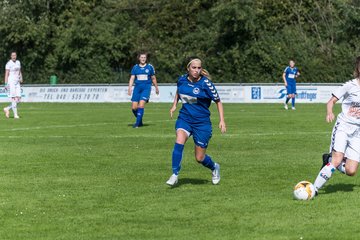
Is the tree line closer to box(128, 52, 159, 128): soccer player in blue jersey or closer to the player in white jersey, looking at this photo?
the player in white jersey

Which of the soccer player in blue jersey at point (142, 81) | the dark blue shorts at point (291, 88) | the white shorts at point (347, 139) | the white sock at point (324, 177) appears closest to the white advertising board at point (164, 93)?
the dark blue shorts at point (291, 88)

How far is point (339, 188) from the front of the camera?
11.5m

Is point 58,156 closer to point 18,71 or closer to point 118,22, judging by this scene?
point 18,71

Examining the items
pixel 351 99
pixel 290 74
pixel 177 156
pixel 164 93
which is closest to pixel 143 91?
pixel 177 156

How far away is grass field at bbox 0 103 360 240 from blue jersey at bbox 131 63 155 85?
430 centimetres

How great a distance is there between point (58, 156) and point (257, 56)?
38.4 metres

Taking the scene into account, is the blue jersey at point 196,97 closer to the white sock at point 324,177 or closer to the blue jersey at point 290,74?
the white sock at point 324,177

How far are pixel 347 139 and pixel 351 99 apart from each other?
1.79 ft

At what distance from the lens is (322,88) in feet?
148

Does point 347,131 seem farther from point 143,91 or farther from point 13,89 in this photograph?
point 13,89

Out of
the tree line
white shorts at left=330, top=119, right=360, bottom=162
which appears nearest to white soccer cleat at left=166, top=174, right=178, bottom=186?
white shorts at left=330, top=119, right=360, bottom=162

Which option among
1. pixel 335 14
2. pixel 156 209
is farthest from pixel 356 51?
pixel 156 209

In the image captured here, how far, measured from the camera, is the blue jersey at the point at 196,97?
1180 cm

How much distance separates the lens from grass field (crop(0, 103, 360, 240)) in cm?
855
